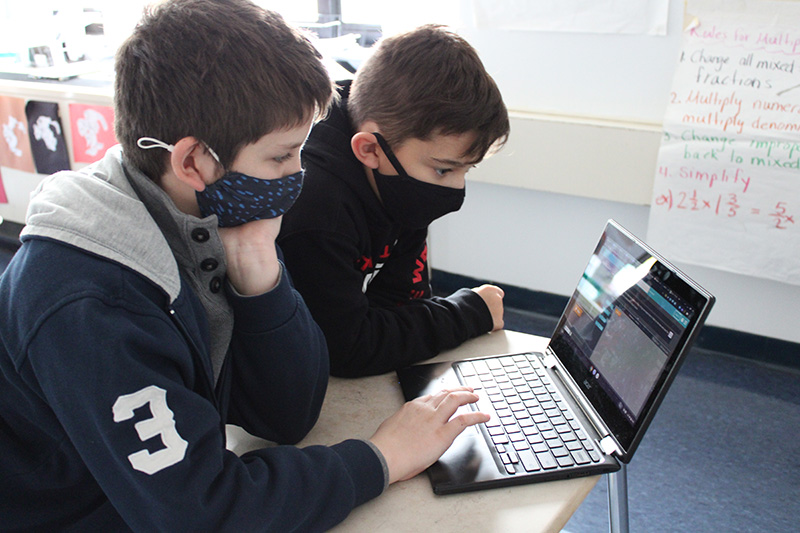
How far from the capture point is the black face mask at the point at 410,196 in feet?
3.57

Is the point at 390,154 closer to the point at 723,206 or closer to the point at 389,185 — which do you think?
the point at 389,185

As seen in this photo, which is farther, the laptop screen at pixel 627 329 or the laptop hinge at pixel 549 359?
the laptop hinge at pixel 549 359

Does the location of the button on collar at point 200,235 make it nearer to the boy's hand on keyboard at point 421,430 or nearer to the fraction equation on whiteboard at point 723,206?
the boy's hand on keyboard at point 421,430

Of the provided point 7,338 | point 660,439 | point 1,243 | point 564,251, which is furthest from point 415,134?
point 1,243

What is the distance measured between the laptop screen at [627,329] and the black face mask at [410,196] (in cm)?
27

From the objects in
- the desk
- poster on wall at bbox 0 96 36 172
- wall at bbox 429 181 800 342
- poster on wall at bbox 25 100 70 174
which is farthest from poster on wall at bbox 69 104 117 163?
the desk

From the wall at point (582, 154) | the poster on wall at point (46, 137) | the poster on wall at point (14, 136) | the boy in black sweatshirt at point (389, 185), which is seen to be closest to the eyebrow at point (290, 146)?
the boy in black sweatshirt at point (389, 185)

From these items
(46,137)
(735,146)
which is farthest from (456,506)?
(46,137)

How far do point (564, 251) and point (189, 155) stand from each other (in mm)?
1951

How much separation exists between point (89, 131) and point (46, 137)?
0.25 metres

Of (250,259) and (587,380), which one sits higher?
(250,259)

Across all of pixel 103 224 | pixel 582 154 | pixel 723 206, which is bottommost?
pixel 723 206

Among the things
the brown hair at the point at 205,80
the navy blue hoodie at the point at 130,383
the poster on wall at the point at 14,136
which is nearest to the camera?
the navy blue hoodie at the point at 130,383

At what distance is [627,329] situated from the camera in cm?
84
